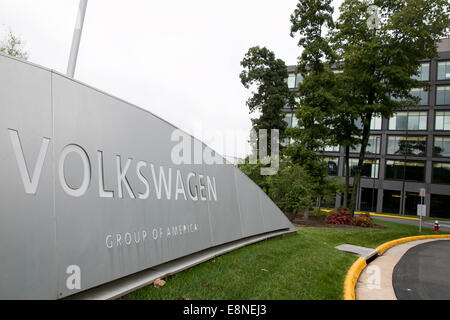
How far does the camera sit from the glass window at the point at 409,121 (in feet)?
125

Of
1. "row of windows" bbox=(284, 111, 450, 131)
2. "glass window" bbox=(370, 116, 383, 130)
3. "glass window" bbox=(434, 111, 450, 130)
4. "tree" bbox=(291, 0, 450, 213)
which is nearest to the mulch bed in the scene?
"tree" bbox=(291, 0, 450, 213)

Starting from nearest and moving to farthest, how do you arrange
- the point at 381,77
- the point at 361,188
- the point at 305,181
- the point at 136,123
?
the point at 136,123 < the point at 305,181 < the point at 381,77 < the point at 361,188

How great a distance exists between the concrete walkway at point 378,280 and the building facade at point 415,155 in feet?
98.8

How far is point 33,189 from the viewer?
2.97 metres

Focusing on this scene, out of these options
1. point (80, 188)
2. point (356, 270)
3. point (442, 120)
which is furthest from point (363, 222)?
point (442, 120)

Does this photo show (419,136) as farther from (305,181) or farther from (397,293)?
(397,293)

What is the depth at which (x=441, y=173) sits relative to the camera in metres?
36.8

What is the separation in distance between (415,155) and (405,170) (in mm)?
2171

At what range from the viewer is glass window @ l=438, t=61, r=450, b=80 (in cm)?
3729

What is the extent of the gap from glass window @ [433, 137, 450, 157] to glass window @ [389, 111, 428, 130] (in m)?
2.14

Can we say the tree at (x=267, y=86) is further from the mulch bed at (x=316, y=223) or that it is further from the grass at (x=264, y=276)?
the grass at (x=264, y=276)

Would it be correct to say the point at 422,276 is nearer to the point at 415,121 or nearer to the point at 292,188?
the point at 292,188
